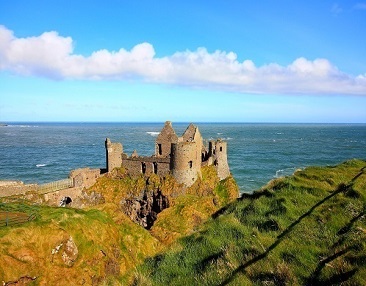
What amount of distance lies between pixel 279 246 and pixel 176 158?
28522mm

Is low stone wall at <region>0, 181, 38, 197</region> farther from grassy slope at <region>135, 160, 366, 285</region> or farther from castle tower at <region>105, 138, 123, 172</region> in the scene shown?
grassy slope at <region>135, 160, 366, 285</region>

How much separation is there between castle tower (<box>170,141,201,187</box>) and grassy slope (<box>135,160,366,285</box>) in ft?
76.0

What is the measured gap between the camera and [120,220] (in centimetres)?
1470

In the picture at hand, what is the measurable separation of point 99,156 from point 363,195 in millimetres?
94081

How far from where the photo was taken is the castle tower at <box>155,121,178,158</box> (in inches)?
1678

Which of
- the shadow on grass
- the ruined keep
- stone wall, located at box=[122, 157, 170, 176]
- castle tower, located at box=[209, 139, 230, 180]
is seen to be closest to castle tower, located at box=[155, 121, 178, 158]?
the ruined keep

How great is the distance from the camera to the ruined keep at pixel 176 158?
1473 inches

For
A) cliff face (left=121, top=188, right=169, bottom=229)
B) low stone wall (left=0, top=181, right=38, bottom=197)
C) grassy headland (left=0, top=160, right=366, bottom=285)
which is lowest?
cliff face (left=121, top=188, right=169, bottom=229)

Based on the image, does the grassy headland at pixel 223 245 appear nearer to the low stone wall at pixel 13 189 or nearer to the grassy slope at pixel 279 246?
the grassy slope at pixel 279 246

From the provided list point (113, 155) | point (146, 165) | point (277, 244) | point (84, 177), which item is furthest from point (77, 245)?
point (113, 155)

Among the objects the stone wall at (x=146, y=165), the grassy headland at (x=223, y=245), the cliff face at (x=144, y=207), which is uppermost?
→ the grassy headland at (x=223, y=245)

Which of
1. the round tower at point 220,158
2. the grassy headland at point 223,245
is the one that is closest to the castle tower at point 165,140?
the round tower at point 220,158

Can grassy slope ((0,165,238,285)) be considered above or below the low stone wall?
above

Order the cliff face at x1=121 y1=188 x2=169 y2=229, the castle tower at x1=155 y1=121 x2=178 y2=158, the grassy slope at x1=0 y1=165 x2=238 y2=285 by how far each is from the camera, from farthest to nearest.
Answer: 1. the castle tower at x1=155 y1=121 x2=178 y2=158
2. the cliff face at x1=121 y1=188 x2=169 y2=229
3. the grassy slope at x1=0 y1=165 x2=238 y2=285
